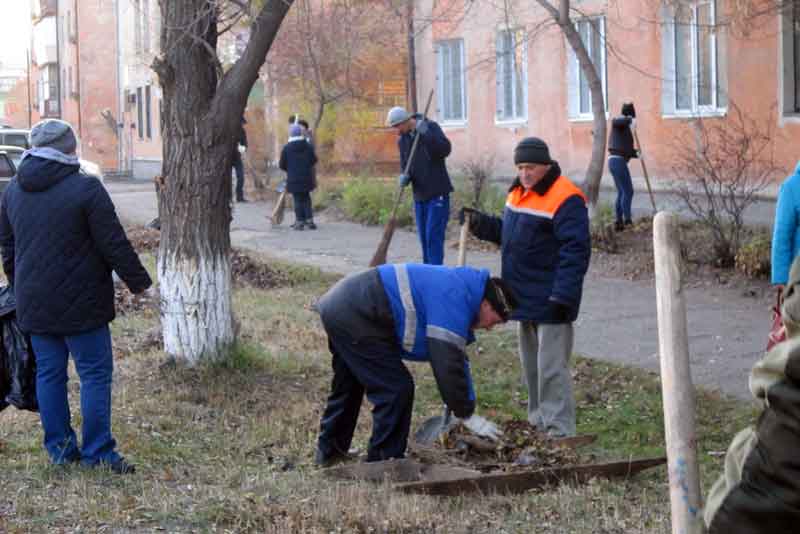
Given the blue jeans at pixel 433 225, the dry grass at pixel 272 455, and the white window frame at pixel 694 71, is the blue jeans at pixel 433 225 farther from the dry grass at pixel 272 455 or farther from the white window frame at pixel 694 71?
the white window frame at pixel 694 71

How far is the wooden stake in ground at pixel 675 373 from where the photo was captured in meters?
3.42

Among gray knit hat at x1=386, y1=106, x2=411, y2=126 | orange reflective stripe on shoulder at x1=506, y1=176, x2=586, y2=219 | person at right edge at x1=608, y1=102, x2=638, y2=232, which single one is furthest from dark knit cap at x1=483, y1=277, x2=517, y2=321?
person at right edge at x1=608, y1=102, x2=638, y2=232

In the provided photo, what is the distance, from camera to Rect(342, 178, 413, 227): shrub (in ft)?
70.1

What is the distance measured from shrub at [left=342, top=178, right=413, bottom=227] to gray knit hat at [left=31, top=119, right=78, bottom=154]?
13955mm

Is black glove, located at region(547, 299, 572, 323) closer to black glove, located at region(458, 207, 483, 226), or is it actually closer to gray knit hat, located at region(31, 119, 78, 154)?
black glove, located at region(458, 207, 483, 226)

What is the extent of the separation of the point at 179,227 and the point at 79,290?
2353 millimetres

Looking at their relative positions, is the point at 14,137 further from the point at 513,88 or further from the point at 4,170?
the point at 513,88

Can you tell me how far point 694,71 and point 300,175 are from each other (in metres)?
6.47

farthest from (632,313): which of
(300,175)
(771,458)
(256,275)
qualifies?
(771,458)

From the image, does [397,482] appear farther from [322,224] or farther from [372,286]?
[322,224]

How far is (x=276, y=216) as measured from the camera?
71.6ft

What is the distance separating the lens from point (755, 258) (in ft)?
43.8

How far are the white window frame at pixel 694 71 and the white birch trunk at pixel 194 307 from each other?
1194 centimetres

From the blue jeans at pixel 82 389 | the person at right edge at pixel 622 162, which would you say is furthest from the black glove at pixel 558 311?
the person at right edge at pixel 622 162
